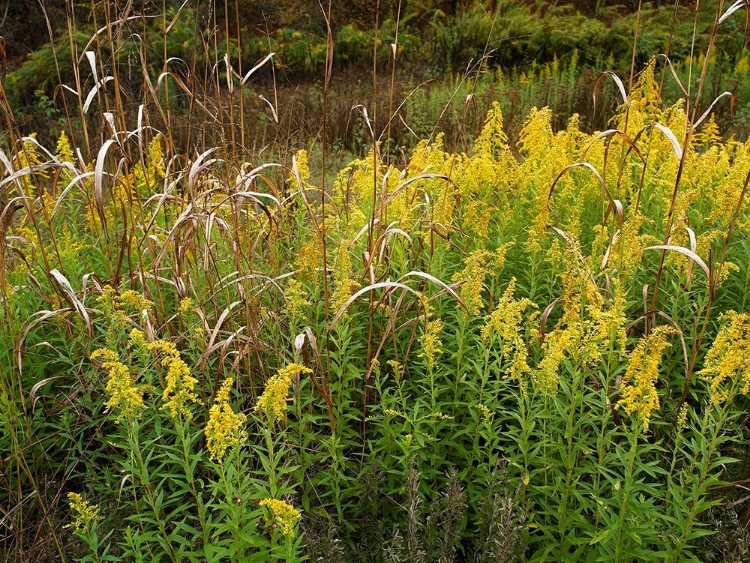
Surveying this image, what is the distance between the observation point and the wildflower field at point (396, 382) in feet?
6.92

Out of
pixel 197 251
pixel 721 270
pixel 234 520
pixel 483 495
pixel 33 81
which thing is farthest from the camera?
pixel 33 81

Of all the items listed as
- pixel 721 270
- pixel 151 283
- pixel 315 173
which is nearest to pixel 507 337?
pixel 721 270

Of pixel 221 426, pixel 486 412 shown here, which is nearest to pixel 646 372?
pixel 486 412

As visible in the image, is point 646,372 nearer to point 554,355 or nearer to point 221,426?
point 554,355

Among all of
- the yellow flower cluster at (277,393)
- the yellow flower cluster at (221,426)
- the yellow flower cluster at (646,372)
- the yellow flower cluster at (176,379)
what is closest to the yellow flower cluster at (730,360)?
the yellow flower cluster at (646,372)

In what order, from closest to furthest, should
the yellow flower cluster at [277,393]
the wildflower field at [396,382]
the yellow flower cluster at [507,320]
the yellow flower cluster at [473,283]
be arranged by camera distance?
the yellow flower cluster at [277,393] < the wildflower field at [396,382] < the yellow flower cluster at [507,320] < the yellow flower cluster at [473,283]

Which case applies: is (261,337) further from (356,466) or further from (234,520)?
(234,520)

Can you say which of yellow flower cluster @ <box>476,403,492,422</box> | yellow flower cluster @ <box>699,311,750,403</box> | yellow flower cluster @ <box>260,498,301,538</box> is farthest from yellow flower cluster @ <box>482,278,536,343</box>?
yellow flower cluster @ <box>260,498,301,538</box>

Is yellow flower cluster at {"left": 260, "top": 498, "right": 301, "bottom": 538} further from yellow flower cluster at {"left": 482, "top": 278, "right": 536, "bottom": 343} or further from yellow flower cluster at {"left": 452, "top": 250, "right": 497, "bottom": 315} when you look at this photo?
yellow flower cluster at {"left": 452, "top": 250, "right": 497, "bottom": 315}

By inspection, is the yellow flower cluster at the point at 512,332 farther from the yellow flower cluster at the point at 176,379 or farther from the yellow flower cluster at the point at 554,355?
the yellow flower cluster at the point at 176,379

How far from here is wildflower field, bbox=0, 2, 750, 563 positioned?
6.92 ft

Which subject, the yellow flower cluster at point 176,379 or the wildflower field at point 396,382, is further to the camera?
the wildflower field at point 396,382

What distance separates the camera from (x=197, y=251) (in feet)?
10.5

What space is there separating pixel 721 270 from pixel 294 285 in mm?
1620
